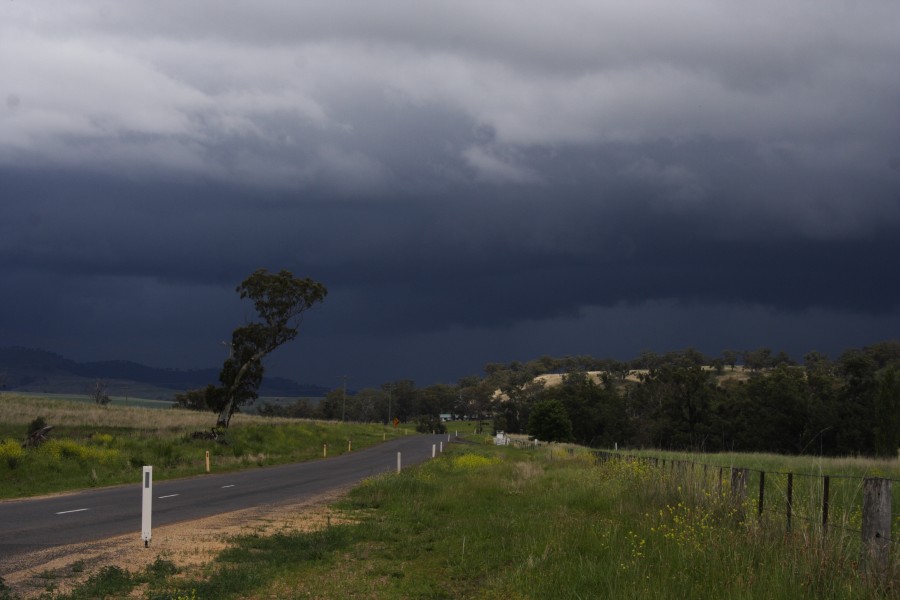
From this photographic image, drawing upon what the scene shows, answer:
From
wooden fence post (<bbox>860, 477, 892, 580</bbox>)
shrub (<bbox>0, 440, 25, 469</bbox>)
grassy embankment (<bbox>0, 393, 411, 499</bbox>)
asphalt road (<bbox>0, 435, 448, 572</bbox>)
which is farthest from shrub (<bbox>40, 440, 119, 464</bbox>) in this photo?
wooden fence post (<bbox>860, 477, 892, 580</bbox>)

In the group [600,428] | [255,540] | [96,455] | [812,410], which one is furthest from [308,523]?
[600,428]

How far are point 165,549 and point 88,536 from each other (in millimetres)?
2527

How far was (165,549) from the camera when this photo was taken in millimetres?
12539

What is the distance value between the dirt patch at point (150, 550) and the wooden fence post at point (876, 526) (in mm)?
8384

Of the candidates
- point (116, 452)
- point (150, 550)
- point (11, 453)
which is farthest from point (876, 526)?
point (116, 452)

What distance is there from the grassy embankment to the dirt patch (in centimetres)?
1055

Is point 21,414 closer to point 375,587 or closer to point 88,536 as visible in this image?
point 88,536

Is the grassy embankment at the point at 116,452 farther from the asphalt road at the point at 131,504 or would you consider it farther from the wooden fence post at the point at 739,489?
the wooden fence post at the point at 739,489

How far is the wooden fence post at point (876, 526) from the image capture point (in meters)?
8.21

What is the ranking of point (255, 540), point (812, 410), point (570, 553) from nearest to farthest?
1. point (570, 553)
2. point (255, 540)
3. point (812, 410)

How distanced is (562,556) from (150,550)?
→ 253 inches

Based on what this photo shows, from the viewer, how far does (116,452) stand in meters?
33.7

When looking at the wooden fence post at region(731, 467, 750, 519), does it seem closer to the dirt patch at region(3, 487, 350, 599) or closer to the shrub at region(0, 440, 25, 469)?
the dirt patch at region(3, 487, 350, 599)

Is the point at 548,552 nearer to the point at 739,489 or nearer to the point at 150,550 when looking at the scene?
the point at 739,489
